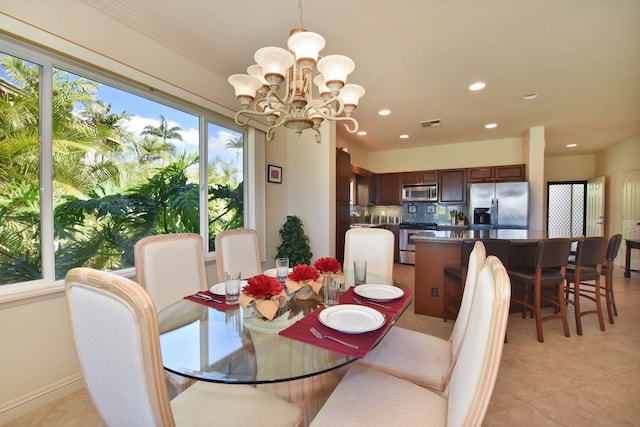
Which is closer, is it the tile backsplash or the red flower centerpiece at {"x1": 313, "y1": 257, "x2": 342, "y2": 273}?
the red flower centerpiece at {"x1": 313, "y1": 257, "x2": 342, "y2": 273}

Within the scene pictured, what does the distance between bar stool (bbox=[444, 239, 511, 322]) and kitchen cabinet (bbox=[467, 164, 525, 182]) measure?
3.19m

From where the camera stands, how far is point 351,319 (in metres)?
1.24

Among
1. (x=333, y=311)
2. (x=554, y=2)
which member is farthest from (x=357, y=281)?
(x=554, y=2)

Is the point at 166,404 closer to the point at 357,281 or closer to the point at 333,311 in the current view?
the point at 333,311

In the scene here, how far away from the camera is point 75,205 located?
6.39 feet

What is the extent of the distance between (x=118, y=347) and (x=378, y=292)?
1.23m

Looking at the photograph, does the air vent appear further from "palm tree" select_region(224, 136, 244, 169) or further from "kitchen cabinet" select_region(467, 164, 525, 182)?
"palm tree" select_region(224, 136, 244, 169)

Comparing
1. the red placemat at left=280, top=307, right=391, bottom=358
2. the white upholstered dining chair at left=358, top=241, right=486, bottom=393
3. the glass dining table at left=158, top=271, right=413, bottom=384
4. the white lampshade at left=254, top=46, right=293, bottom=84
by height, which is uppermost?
the white lampshade at left=254, top=46, right=293, bottom=84

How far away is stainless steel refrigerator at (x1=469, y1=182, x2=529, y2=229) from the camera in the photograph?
4.67 m

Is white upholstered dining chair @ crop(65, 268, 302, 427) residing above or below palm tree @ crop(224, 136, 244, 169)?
below

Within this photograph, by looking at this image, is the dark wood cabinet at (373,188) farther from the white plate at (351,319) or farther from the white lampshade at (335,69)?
the white plate at (351,319)

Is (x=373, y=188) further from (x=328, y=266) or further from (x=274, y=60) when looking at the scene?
(x=274, y=60)

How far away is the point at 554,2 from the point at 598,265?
2.44 meters

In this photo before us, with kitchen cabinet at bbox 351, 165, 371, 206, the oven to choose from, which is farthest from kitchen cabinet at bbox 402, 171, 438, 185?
the oven
